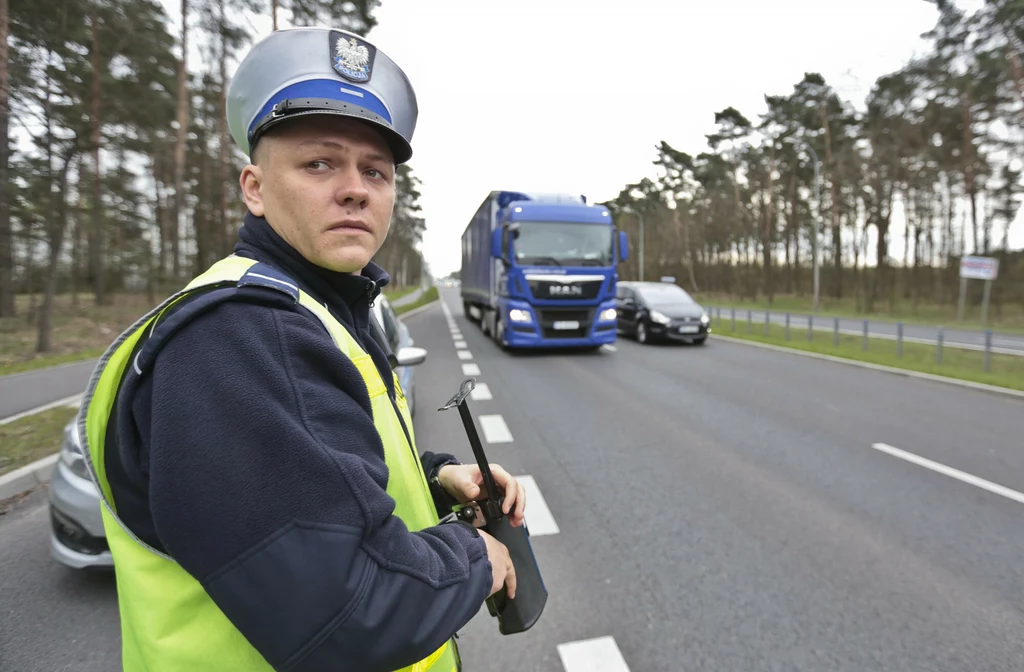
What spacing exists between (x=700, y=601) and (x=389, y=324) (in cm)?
383

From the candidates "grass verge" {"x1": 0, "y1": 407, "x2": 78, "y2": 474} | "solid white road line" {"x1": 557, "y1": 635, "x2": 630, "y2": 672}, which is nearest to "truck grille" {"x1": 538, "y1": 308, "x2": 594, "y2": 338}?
"grass verge" {"x1": 0, "y1": 407, "x2": 78, "y2": 474}

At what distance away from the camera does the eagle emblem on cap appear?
1134 mm

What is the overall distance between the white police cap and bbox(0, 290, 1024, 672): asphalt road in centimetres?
232

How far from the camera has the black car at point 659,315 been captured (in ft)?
48.9

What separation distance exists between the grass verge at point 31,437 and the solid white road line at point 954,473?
7.67 m

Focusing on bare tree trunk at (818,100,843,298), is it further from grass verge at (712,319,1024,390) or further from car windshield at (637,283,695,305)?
car windshield at (637,283,695,305)

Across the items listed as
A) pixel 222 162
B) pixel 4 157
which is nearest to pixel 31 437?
pixel 4 157

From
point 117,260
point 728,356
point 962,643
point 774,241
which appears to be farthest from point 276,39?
point 774,241

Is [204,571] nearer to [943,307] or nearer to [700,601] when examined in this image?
[700,601]

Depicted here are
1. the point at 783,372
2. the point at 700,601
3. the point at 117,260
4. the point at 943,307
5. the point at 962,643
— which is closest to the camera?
the point at 962,643

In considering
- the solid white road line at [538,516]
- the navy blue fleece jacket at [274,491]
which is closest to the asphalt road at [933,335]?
the solid white road line at [538,516]

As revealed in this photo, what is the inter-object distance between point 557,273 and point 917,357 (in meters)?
8.09

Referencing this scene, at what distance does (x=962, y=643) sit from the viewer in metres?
2.66

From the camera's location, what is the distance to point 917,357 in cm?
1289
